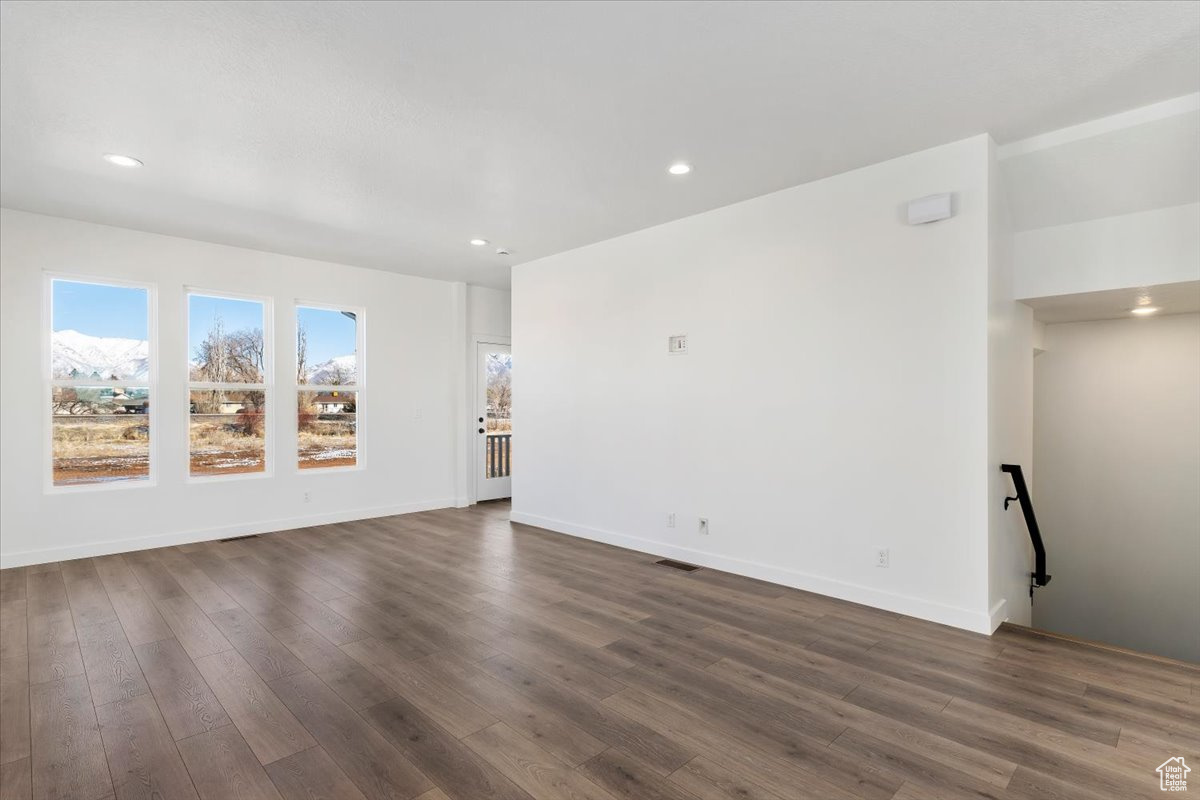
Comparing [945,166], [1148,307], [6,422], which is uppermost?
[945,166]

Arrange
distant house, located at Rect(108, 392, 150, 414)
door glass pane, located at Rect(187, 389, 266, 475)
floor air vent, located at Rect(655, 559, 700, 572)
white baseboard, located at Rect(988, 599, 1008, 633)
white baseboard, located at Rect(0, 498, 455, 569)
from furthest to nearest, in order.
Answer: door glass pane, located at Rect(187, 389, 266, 475) → distant house, located at Rect(108, 392, 150, 414) → white baseboard, located at Rect(0, 498, 455, 569) → floor air vent, located at Rect(655, 559, 700, 572) → white baseboard, located at Rect(988, 599, 1008, 633)

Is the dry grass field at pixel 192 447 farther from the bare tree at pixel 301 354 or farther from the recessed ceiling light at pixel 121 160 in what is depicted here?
the recessed ceiling light at pixel 121 160

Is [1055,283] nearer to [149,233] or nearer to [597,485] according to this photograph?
[597,485]

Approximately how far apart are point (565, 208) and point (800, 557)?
3065 mm

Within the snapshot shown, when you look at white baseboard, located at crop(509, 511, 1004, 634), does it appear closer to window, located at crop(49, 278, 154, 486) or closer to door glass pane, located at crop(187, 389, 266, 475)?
door glass pane, located at crop(187, 389, 266, 475)

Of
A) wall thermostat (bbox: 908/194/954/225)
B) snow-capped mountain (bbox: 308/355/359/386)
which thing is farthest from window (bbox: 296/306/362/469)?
wall thermostat (bbox: 908/194/954/225)

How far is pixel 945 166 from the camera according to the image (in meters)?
3.25

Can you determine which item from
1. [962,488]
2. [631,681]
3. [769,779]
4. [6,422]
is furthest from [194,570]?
[962,488]

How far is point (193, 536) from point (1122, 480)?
833 cm

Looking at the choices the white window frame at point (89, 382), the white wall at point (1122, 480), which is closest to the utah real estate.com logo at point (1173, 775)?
the white wall at point (1122, 480)

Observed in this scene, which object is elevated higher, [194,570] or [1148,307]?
[1148,307]

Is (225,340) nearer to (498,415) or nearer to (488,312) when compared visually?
(488,312)

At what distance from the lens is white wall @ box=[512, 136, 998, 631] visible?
320 centimetres

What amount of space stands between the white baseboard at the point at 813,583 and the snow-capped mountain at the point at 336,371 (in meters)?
3.00
